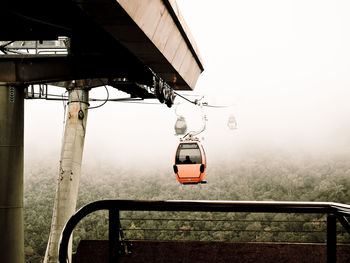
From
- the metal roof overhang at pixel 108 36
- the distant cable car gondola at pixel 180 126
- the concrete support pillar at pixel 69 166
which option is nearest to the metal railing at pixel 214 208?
the metal roof overhang at pixel 108 36

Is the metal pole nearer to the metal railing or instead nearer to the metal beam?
the metal beam

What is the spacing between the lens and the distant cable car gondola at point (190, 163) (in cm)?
1053

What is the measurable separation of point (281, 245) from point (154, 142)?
35.3m

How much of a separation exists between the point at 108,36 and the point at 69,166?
21.0 ft

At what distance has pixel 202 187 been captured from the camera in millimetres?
34031

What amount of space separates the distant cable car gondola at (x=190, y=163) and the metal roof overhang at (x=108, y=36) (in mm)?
4547

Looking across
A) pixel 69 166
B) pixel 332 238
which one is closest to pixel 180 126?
pixel 69 166

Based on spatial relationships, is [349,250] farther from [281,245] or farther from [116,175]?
[116,175]

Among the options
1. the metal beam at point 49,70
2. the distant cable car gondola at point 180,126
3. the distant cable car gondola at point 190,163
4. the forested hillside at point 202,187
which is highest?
the metal beam at point 49,70

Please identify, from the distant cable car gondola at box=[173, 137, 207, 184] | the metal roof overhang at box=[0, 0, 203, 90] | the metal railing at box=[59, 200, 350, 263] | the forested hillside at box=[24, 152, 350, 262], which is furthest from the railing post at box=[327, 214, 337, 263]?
the forested hillside at box=[24, 152, 350, 262]

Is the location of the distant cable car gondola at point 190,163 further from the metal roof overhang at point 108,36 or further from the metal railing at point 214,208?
the metal railing at point 214,208

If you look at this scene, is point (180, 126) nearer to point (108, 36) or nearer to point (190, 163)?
point (190, 163)

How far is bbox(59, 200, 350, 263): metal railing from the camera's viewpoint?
6.91 feet

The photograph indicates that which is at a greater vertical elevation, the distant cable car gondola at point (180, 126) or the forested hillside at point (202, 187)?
the distant cable car gondola at point (180, 126)
